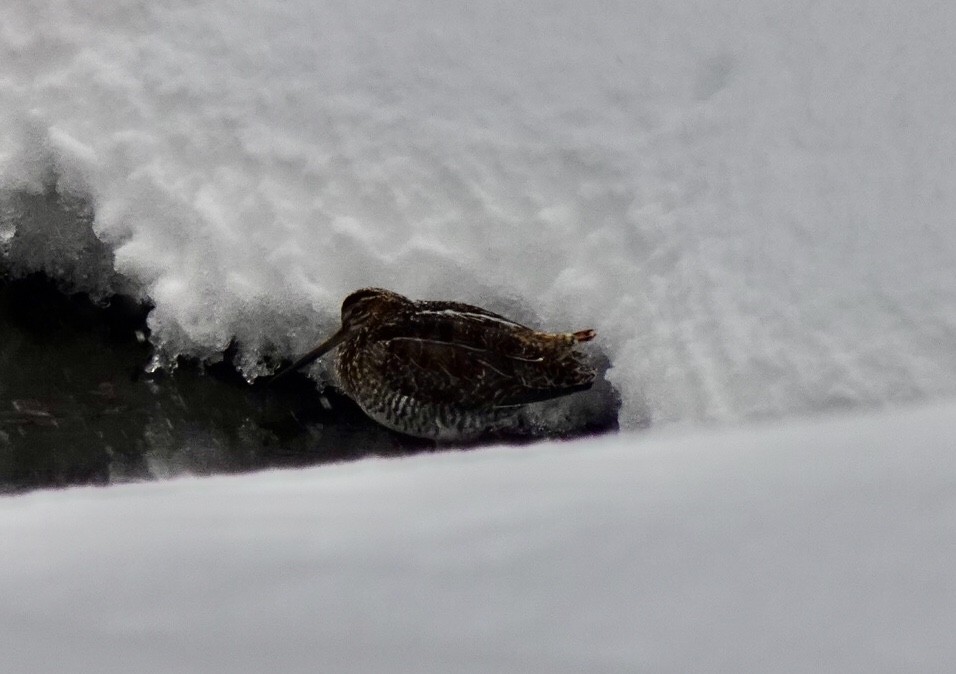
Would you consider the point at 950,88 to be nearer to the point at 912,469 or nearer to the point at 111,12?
the point at 912,469

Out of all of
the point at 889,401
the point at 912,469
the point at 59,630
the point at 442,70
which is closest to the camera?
the point at 59,630

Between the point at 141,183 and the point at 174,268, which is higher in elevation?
the point at 141,183

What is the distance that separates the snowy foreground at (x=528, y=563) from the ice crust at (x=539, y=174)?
1937 millimetres

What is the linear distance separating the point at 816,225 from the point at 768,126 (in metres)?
0.49

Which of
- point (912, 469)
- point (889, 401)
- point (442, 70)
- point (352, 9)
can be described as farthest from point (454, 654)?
point (352, 9)

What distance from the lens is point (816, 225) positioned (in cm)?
430

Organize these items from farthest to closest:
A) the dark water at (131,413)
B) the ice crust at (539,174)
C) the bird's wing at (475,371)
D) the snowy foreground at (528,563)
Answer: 1. the dark water at (131,413)
2. the bird's wing at (475,371)
3. the ice crust at (539,174)
4. the snowy foreground at (528,563)

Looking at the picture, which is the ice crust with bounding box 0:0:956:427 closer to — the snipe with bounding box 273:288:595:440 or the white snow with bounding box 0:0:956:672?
the white snow with bounding box 0:0:956:672

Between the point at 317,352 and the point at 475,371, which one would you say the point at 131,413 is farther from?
the point at 475,371

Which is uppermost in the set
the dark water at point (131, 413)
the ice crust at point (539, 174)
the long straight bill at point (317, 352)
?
the ice crust at point (539, 174)

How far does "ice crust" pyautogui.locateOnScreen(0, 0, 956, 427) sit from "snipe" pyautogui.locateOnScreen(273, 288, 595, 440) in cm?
22

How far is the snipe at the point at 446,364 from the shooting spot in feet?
14.2

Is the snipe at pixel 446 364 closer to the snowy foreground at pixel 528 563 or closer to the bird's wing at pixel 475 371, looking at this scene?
the bird's wing at pixel 475 371

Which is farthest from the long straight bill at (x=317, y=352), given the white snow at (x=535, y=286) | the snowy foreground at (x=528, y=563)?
the snowy foreground at (x=528, y=563)
